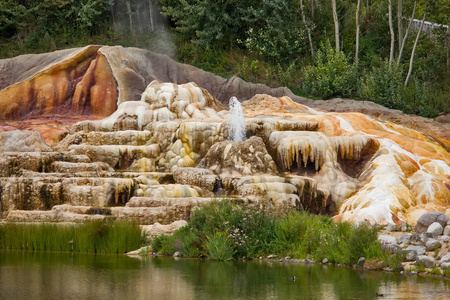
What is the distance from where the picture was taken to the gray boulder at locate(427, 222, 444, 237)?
11.0 m

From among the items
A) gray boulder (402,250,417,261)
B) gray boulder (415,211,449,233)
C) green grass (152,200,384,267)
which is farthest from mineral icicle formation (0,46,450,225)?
gray boulder (402,250,417,261)

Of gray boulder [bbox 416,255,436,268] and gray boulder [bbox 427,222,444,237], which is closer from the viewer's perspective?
gray boulder [bbox 416,255,436,268]

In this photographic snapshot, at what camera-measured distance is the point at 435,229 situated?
11031 mm

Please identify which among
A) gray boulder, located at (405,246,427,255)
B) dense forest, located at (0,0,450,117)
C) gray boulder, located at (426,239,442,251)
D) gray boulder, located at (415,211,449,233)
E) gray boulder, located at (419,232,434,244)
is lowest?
gray boulder, located at (405,246,427,255)

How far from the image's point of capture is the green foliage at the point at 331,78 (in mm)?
25625

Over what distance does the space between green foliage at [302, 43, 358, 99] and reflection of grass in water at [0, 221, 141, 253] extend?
1520 centimetres

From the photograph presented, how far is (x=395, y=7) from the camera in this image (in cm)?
3022

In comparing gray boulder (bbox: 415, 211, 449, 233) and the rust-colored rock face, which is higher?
the rust-colored rock face

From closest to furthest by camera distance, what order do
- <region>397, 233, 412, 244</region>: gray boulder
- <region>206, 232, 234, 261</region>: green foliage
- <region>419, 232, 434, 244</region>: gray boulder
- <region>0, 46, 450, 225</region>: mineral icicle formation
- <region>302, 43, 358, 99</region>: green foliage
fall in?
<region>419, 232, 434, 244</region>: gray boulder < <region>397, 233, 412, 244</region>: gray boulder < <region>206, 232, 234, 261</region>: green foliage < <region>0, 46, 450, 225</region>: mineral icicle formation < <region>302, 43, 358, 99</region>: green foliage

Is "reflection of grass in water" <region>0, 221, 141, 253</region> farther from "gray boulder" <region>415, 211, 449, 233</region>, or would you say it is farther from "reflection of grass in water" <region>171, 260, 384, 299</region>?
"gray boulder" <region>415, 211, 449, 233</region>

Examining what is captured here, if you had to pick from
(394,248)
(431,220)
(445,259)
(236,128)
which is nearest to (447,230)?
(431,220)

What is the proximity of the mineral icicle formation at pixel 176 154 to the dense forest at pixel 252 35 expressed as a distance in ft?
15.3

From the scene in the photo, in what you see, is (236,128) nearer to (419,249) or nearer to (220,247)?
(220,247)

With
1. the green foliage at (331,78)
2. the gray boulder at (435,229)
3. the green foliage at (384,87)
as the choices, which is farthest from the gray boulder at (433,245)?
the green foliage at (331,78)
